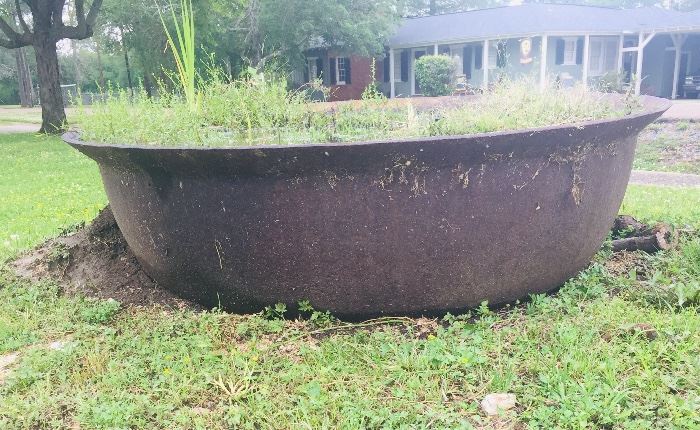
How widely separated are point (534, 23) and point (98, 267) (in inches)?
845

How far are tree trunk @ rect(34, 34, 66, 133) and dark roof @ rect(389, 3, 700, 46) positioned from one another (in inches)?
558

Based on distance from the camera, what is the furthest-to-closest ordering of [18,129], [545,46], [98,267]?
[545,46], [18,129], [98,267]

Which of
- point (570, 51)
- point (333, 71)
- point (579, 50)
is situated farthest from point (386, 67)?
point (579, 50)

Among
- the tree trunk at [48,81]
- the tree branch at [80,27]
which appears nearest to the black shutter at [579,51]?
the tree branch at [80,27]

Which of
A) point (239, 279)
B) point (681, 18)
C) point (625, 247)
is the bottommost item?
point (625, 247)

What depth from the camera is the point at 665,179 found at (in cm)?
809

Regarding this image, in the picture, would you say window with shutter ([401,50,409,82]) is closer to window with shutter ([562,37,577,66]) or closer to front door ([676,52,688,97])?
window with shutter ([562,37,577,66])

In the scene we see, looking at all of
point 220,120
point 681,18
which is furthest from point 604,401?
point 681,18

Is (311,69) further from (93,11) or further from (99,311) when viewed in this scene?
(99,311)

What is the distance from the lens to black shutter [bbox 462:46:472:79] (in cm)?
2508

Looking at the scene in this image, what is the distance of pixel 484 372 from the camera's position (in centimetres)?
245

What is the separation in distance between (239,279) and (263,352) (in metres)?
0.45

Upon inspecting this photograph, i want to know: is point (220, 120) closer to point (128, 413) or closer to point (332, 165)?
point (332, 165)

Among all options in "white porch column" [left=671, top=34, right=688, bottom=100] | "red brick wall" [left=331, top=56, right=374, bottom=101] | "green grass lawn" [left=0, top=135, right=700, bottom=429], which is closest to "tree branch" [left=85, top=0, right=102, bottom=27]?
"red brick wall" [left=331, top=56, right=374, bottom=101]
